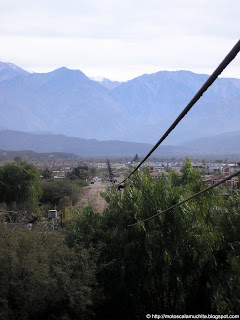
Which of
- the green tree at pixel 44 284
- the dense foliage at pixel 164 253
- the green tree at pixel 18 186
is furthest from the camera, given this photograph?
the green tree at pixel 18 186

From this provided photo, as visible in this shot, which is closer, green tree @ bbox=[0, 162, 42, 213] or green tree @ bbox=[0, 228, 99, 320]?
green tree @ bbox=[0, 228, 99, 320]

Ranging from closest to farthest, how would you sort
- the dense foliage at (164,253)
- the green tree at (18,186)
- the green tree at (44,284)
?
the green tree at (44,284) < the dense foliage at (164,253) < the green tree at (18,186)

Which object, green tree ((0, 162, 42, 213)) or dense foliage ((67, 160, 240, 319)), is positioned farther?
green tree ((0, 162, 42, 213))

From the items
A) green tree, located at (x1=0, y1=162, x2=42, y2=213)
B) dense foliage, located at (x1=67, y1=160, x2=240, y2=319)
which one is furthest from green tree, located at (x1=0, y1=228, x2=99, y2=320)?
green tree, located at (x1=0, y1=162, x2=42, y2=213)

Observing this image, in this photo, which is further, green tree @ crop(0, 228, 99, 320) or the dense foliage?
the dense foliage

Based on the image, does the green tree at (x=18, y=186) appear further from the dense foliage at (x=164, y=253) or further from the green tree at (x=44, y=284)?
the green tree at (x=44, y=284)

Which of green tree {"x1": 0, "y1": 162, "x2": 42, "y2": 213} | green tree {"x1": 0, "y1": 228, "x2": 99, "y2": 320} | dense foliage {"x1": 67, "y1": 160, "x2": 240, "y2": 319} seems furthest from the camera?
green tree {"x1": 0, "y1": 162, "x2": 42, "y2": 213}

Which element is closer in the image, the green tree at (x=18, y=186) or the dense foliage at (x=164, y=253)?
the dense foliage at (x=164, y=253)

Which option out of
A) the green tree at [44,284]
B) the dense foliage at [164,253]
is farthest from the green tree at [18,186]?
the green tree at [44,284]

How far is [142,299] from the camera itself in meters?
15.5

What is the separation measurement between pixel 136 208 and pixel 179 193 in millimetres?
1398

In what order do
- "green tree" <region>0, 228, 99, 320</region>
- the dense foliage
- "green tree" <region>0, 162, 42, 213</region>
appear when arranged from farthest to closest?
"green tree" <region>0, 162, 42, 213</region> < the dense foliage < "green tree" <region>0, 228, 99, 320</region>

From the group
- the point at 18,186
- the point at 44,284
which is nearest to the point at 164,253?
→ the point at 44,284

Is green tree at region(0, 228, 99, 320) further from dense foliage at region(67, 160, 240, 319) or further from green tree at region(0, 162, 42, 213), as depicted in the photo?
green tree at region(0, 162, 42, 213)
